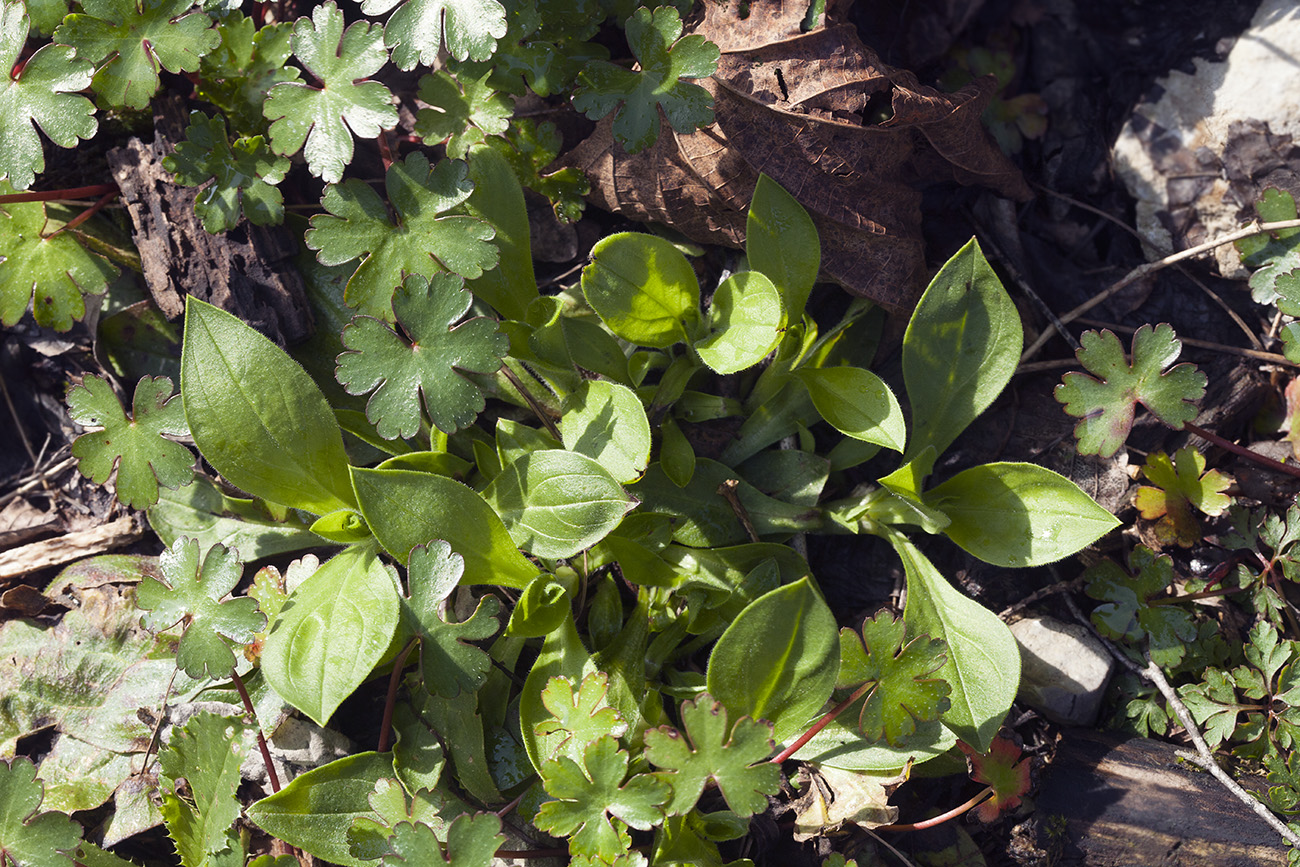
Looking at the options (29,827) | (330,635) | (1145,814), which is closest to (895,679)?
(1145,814)

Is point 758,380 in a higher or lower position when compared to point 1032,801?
higher

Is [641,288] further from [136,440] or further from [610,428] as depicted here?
[136,440]

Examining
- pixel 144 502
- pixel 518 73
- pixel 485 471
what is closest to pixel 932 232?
pixel 518 73

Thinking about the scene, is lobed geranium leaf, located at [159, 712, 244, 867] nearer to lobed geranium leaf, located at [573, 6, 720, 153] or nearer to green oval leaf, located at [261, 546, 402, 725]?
green oval leaf, located at [261, 546, 402, 725]

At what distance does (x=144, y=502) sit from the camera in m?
2.17

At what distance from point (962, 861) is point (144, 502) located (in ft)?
7.86

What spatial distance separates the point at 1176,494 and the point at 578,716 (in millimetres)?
1846

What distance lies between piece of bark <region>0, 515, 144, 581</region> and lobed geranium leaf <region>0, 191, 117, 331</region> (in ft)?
→ 2.03

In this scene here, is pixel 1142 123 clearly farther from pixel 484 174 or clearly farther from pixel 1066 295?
pixel 484 174

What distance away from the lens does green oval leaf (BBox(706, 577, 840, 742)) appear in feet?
5.99

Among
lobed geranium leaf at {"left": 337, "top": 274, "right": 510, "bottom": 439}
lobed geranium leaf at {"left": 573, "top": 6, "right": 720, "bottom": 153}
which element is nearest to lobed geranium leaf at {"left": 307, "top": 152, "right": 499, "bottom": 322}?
lobed geranium leaf at {"left": 337, "top": 274, "right": 510, "bottom": 439}

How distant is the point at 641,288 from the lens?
213cm

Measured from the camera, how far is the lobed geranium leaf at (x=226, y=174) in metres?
2.19

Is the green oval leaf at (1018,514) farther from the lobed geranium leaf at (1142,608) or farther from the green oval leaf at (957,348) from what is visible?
the lobed geranium leaf at (1142,608)
